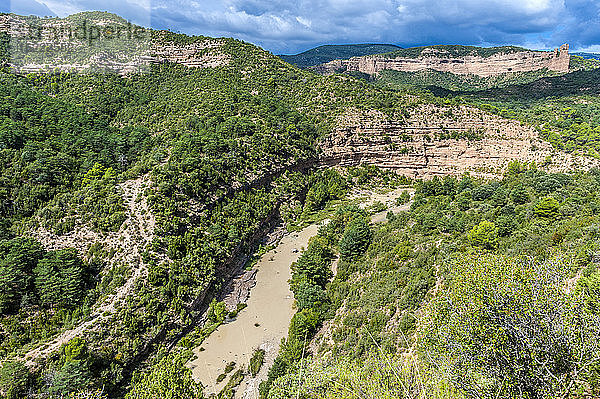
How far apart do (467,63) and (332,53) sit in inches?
3372

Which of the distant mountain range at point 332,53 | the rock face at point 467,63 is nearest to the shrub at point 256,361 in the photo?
the rock face at point 467,63

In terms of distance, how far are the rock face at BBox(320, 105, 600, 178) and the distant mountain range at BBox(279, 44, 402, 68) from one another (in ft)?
398

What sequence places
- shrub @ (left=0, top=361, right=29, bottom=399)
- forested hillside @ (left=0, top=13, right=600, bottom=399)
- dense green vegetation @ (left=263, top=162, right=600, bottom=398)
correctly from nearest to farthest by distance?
1. dense green vegetation @ (left=263, top=162, right=600, bottom=398)
2. forested hillside @ (left=0, top=13, right=600, bottom=399)
3. shrub @ (left=0, top=361, right=29, bottom=399)

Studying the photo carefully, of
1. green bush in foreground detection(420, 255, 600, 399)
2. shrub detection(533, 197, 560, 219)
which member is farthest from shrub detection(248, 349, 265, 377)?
shrub detection(533, 197, 560, 219)

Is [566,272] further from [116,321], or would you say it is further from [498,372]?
[116,321]

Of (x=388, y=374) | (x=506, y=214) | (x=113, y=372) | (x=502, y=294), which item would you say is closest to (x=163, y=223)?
(x=113, y=372)

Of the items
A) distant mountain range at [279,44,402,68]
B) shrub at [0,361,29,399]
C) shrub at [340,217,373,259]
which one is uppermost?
distant mountain range at [279,44,402,68]

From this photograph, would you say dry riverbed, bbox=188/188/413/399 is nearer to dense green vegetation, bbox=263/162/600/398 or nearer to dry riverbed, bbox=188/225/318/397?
dry riverbed, bbox=188/225/318/397

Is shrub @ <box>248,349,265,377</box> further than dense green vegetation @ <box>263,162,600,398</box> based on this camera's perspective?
Yes

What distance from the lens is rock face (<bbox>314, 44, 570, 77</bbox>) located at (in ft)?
305

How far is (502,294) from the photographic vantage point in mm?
9797

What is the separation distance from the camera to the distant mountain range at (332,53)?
16450 cm

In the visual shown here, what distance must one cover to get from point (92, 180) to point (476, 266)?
32682mm

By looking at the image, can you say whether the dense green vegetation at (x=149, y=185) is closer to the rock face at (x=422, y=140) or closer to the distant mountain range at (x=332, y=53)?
the rock face at (x=422, y=140)
